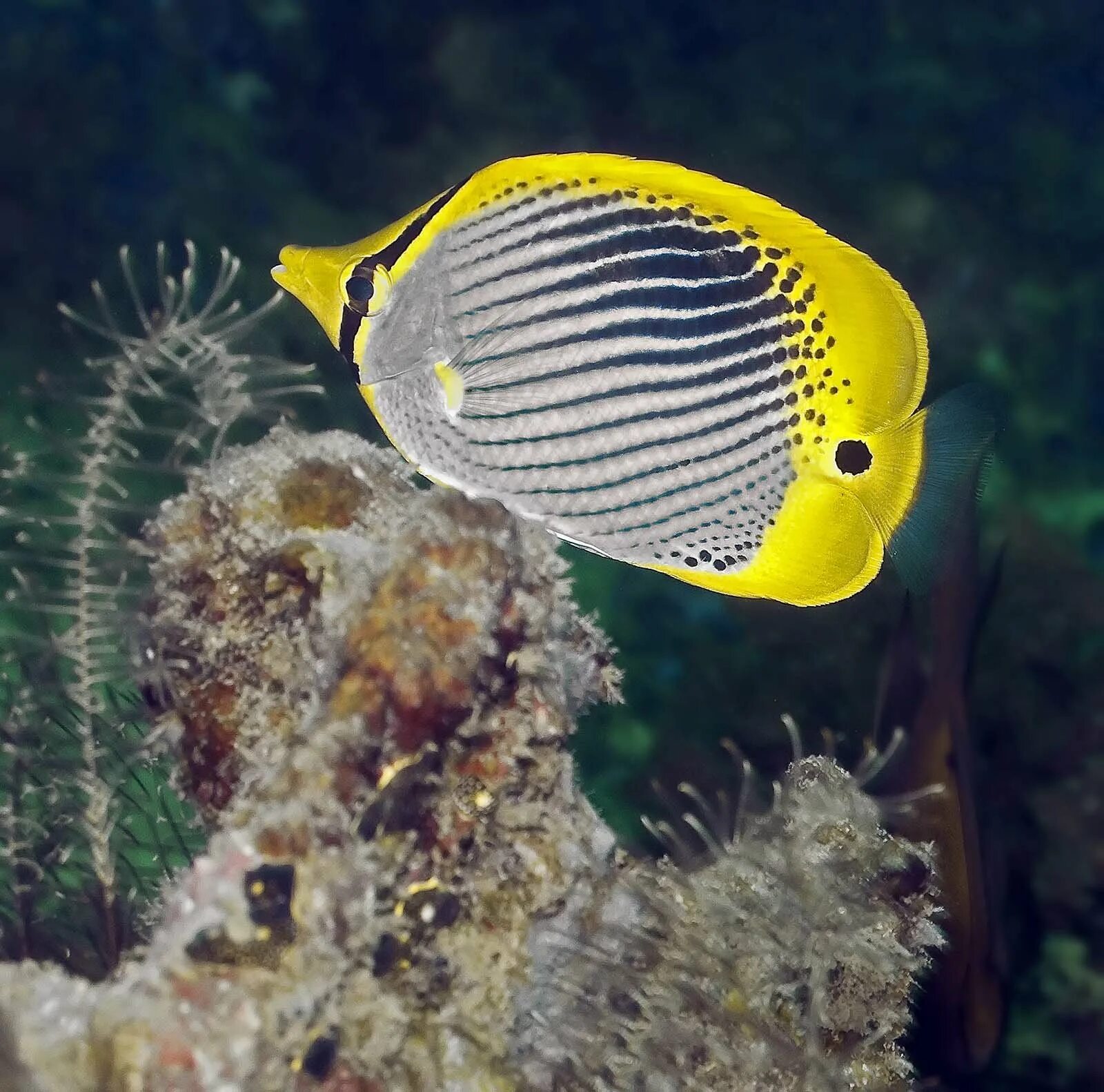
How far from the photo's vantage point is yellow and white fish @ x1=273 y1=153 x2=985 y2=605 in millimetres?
1551

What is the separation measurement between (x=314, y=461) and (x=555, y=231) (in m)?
0.59

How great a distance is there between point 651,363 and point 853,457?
39 cm

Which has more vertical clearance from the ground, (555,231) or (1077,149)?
(1077,149)

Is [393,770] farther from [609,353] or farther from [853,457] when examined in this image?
[853,457]

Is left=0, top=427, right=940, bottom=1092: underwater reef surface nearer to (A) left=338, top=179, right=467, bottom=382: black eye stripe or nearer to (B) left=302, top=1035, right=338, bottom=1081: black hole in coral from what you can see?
(B) left=302, top=1035, right=338, bottom=1081: black hole in coral

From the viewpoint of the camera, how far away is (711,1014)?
1.39 meters

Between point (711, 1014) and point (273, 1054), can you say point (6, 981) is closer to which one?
point (273, 1054)

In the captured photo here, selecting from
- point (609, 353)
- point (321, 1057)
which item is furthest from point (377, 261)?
point (321, 1057)

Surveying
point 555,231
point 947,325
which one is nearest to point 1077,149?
point 947,325

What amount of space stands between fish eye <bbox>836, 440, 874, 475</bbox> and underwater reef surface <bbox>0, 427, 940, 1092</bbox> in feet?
1.76

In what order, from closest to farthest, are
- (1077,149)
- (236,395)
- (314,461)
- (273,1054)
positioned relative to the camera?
(273,1054) → (314,461) → (236,395) → (1077,149)

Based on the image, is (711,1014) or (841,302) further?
(841,302)

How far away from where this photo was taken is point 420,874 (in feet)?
4.23

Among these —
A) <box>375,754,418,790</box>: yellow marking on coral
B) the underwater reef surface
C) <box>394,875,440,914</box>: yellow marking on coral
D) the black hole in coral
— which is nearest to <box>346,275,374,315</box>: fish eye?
the underwater reef surface
